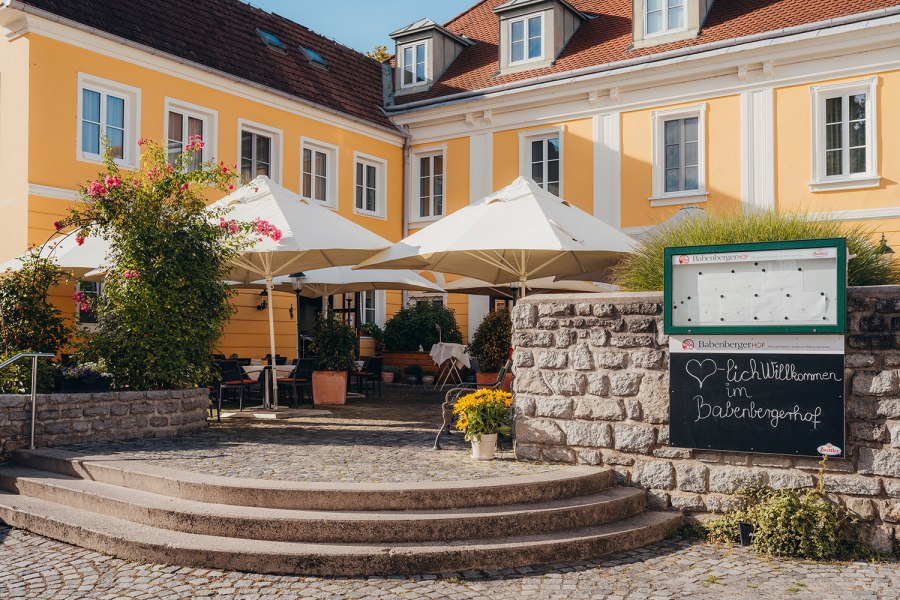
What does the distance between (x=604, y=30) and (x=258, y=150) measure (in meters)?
7.71

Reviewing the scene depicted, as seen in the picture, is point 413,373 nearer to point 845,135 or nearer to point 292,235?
point 292,235

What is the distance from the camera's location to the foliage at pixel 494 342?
13.7 metres

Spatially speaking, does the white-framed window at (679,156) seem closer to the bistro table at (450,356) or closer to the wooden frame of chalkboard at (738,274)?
the bistro table at (450,356)

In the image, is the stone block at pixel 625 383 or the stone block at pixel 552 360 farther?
the stone block at pixel 552 360

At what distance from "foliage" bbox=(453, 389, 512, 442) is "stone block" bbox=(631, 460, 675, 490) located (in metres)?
A: 1.20

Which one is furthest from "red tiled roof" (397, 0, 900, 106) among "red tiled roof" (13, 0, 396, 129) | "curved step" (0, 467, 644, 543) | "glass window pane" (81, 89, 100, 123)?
"curved step" (0, 467, 644, 543)

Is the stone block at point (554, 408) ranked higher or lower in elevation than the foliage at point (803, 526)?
higher

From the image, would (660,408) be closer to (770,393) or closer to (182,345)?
(770,393)

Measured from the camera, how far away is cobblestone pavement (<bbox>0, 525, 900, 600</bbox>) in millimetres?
5016

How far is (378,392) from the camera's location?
15.4 m

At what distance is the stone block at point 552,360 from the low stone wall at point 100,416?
13.0ft

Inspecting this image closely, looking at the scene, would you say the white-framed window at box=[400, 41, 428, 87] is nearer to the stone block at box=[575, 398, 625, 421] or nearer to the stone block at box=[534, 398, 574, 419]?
the stone block at box=[534, 398, 574, 419]

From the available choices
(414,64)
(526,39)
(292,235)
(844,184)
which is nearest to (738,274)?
(292,235)

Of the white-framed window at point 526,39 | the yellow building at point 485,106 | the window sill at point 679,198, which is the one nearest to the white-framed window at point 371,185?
the yellow building at point 485,106
